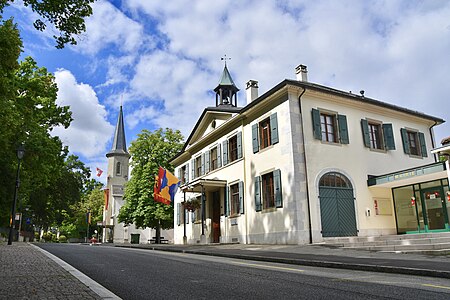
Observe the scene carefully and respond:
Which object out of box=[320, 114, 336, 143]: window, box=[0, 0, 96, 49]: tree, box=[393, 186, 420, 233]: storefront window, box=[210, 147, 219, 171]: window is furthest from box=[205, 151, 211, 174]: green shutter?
box=[0, 0, 96, 49]: tree

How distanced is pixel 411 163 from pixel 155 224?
2211cm

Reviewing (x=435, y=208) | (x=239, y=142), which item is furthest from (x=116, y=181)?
(x=435, y=208)

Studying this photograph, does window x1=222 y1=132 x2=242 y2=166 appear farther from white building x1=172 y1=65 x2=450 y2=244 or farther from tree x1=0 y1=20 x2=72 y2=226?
tree x1=0 y1=20 x2=72 y2=226

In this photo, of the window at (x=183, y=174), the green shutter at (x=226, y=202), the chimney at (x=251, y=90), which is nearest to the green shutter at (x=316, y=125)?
the chimney at (x=251, y=90)

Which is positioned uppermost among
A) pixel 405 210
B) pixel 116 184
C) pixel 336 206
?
pixel 116 184

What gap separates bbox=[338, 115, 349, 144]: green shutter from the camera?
1884 centimetres

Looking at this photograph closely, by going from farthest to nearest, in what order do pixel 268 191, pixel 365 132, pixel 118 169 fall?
pixel 118 169 → pixel 365 132 → pixel 268 191

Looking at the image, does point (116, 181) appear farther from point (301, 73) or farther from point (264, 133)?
point (301, 73)

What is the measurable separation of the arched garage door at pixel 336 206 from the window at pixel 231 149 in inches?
234

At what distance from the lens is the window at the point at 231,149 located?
72.3ft

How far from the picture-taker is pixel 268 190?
1912 centimetres

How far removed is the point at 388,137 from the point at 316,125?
16.4 feet

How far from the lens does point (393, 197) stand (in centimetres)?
1952

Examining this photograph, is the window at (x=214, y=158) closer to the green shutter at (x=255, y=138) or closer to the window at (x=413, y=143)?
the green shutter at (x=255, y=138)
